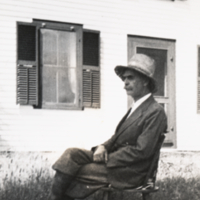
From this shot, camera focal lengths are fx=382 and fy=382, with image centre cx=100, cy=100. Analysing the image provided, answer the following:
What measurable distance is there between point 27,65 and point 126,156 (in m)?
2.50

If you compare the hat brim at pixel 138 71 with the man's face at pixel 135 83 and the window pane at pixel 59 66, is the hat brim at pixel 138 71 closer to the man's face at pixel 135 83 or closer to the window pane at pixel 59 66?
the man's face at pixel 135 83

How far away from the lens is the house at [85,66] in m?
5.13

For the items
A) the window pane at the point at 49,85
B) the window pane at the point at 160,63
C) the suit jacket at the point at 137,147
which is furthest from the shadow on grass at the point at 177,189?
the suit jacket at the point at 137,147

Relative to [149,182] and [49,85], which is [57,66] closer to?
[49,85]

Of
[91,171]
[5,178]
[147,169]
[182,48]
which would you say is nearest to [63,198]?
[91,171]

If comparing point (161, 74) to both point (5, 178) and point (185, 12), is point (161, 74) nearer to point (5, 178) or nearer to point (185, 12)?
point (185, 12)

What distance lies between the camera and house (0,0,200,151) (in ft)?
16.8

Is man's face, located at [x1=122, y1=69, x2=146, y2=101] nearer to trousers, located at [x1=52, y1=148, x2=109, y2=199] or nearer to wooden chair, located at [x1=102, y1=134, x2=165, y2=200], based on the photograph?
wooden chair, located at [x1=102, y1=134, x2=165, y2=200]

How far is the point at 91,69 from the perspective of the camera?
5613mm

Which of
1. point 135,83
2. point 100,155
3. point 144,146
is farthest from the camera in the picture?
point 135,83

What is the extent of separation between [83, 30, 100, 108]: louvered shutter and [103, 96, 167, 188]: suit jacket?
2.28 m

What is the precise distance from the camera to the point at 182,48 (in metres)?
6.47

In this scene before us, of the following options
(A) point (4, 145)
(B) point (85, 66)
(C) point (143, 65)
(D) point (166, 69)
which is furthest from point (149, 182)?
(D) point (166, 69)

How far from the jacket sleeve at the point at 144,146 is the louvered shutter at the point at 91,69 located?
2.40 metres
